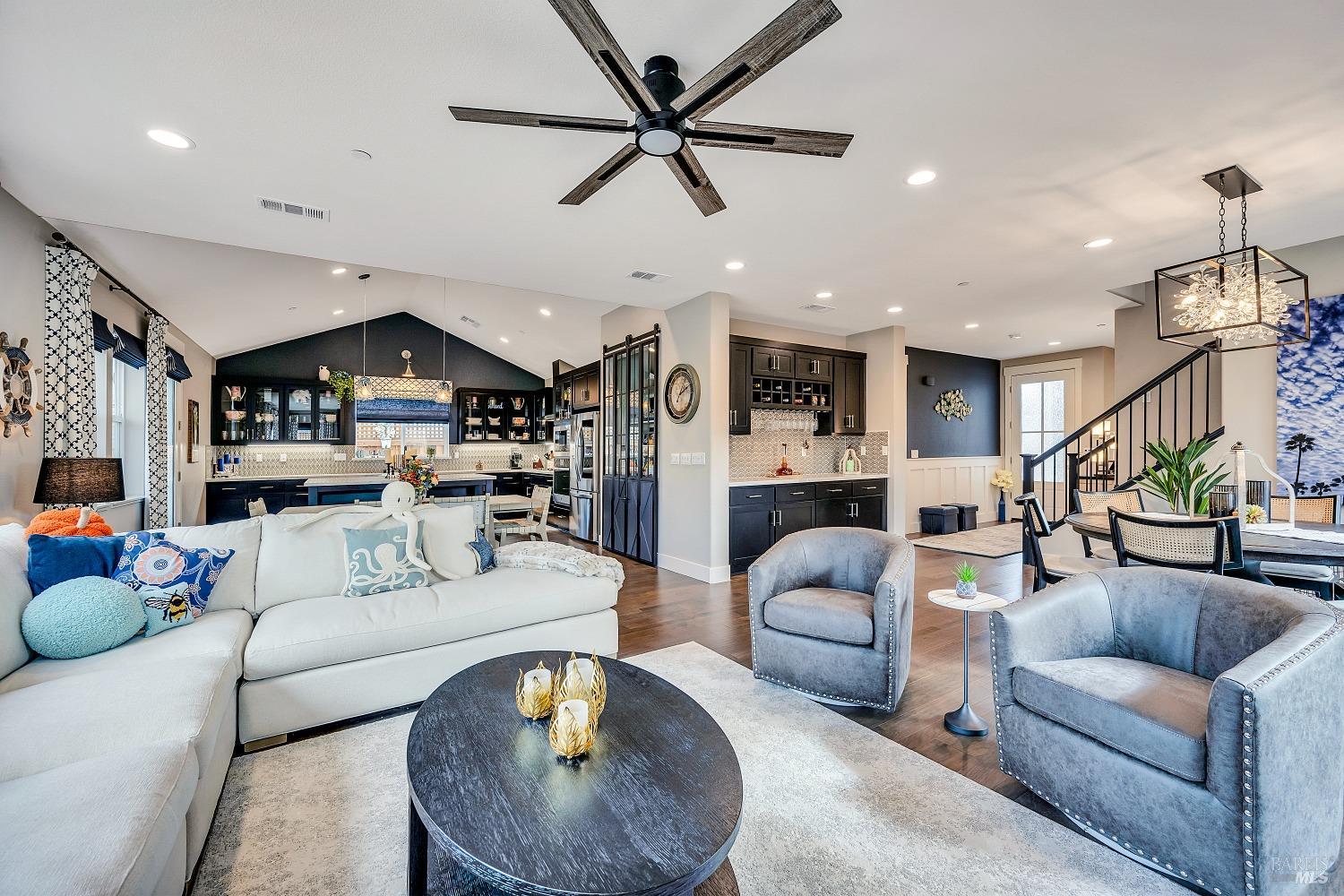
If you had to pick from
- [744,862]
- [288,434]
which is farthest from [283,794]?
[288,434]

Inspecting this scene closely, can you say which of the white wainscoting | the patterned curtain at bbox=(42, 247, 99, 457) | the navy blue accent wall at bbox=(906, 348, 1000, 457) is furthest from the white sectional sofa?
the navy blue accent wall at bbox=(906, 348, 1000, 457)

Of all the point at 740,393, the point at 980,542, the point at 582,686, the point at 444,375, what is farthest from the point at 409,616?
the point at 444,375

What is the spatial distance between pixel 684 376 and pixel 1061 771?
4.39 meters

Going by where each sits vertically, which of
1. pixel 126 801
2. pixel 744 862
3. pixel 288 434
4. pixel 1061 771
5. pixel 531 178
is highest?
pixel 531 178

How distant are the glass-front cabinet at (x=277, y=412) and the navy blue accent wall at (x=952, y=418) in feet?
30.2

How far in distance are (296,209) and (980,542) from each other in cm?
775

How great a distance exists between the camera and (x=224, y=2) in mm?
1828

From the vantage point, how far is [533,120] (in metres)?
2.01

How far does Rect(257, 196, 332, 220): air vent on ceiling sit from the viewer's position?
3289 mm

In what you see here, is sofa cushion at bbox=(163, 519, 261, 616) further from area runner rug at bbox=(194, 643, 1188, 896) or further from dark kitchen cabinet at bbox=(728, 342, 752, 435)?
dark kitchen cabinet at bbox=(728, 342, 752, 435)

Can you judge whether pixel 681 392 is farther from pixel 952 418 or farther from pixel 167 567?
Result: pixel 952 418

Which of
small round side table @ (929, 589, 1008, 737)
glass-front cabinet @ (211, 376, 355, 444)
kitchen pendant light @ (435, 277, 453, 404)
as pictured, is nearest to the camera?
small round side table @ (929, 589, 1008, 737)

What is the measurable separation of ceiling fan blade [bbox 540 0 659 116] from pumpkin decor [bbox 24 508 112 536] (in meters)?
3.34

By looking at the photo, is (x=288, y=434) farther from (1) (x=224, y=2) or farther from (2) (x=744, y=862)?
(2) (x=744, y=862)
